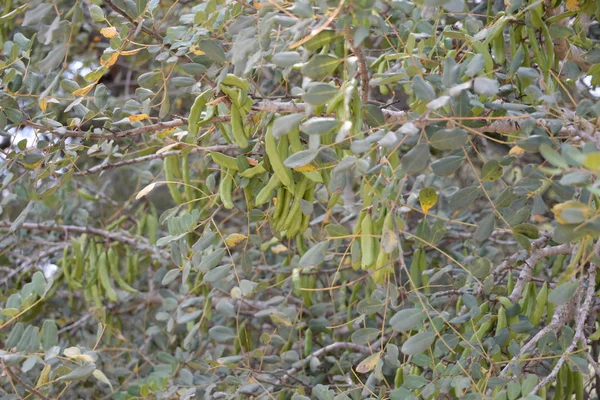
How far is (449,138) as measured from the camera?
1.02 metres

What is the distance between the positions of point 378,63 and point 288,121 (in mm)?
514

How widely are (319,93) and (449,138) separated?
195 mm

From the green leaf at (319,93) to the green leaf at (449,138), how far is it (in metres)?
0.16

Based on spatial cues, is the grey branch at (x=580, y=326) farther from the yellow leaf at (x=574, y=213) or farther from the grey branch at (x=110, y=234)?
the grey branch at (x=110, y=234)

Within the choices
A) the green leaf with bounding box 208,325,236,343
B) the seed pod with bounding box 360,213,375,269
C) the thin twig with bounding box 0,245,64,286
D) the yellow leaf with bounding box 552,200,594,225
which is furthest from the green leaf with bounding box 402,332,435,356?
the thin twig with bounding box 0,245,64,286

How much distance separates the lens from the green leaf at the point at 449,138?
1.01 metres

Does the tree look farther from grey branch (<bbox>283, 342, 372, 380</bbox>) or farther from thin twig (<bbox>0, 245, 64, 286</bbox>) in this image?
thin twig (<bbox>0, 245, 64, 286</bbox>)

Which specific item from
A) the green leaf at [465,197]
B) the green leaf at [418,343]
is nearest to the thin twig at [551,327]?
the green leaf at [418,343]

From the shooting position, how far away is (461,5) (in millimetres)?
1021

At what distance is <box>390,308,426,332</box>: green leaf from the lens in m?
1.17

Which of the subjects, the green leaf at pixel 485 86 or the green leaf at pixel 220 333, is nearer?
the green leaf at pixel 485 86

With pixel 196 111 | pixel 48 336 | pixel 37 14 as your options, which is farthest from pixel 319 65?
pixel 48 336

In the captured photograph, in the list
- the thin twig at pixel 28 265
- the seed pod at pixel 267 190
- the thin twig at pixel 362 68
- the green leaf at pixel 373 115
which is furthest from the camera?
the thin twig at pixel 28 265

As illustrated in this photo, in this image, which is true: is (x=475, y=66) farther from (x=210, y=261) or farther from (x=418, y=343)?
(x=210, y=261)
